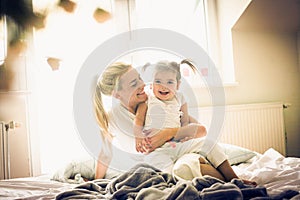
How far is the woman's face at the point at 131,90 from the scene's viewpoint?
118 cm

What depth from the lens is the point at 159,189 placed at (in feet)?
2.74

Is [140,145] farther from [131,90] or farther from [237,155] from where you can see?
[237,155]

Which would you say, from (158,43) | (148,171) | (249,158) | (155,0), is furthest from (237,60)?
(148,171)

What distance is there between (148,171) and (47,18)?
55.1 inches

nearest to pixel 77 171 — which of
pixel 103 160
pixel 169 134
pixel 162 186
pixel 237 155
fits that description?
pixel 103 160

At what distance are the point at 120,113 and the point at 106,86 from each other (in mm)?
119

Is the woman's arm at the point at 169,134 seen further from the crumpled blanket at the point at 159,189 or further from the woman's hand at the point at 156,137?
the crumpled blanket at the point at 159,189

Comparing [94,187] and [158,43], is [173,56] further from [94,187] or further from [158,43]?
[94,187]

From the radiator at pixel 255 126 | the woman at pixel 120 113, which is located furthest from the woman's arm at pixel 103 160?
the radiator at pixel 255 126

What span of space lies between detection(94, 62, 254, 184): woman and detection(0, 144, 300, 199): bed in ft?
0.56

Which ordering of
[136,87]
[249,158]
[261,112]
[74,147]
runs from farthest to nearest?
1. [261,112]
2. [74,147]
3. [249,158]
4. [136,87]

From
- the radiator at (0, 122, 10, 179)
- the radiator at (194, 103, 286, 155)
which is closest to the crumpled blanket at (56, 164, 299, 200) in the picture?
the radiator at (0, 122, 10, 179)

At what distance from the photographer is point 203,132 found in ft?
4.08

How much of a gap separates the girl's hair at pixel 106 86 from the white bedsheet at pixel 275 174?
551mm
